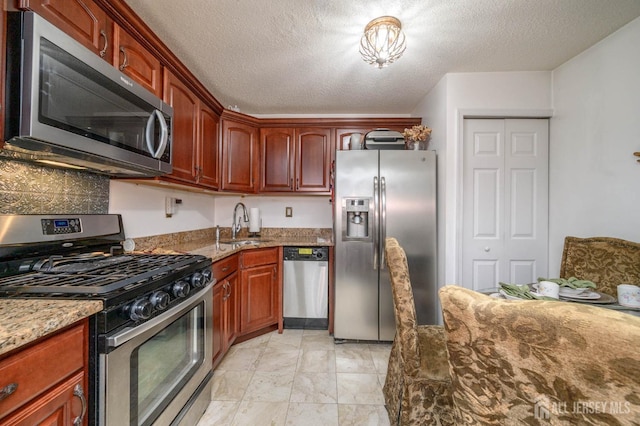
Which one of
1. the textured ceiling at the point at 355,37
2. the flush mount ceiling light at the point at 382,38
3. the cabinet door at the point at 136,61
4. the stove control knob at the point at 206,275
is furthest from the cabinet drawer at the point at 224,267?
the flush mount ceiling light at the point at 382,38

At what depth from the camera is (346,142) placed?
9.40 feet

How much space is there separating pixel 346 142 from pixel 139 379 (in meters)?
2.56

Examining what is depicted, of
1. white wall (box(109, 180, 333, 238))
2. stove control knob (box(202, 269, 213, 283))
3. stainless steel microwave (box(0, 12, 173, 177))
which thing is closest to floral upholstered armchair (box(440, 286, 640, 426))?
stove control knob (box(202, 269, 213, 283))

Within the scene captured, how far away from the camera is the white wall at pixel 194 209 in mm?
1773

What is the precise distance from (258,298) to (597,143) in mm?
2894

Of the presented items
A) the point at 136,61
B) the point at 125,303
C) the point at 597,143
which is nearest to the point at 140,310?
the point at 125,303

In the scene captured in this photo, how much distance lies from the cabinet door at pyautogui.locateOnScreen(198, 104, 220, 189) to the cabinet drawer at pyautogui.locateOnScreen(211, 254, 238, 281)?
2.26ft

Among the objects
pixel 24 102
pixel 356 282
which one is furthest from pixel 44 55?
pixel 356 282

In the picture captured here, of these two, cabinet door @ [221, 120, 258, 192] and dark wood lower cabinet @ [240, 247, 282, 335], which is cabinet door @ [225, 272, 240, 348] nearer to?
dark wood lower cabinet @ [240, 247, 282, 335]

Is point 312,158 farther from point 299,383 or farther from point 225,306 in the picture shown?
point 299,383

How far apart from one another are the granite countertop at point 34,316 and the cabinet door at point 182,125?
1.11 metres

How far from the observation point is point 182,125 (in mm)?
1899

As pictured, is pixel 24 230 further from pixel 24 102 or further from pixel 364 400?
pixel 364 400

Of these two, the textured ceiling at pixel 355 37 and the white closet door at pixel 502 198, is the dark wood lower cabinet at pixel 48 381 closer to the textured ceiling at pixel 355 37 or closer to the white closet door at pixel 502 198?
the textured ceiling at pixel 355 37
